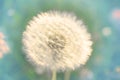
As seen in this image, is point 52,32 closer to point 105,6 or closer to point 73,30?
point 73,30

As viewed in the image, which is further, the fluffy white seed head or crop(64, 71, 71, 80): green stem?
crop(64, 71, 71, 80): green stem

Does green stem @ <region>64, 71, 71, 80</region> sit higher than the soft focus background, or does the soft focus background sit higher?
the soft focus background

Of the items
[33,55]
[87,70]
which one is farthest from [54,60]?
[87,70]

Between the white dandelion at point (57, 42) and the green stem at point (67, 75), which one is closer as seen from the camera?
the white dandelion at point (57, 42)

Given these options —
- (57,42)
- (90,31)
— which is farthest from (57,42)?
(90,31)

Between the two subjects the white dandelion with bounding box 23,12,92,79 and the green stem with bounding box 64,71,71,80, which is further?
the green stem with bounding box 64,71,71,80

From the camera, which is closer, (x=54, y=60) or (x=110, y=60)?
(x=54, y=60)
